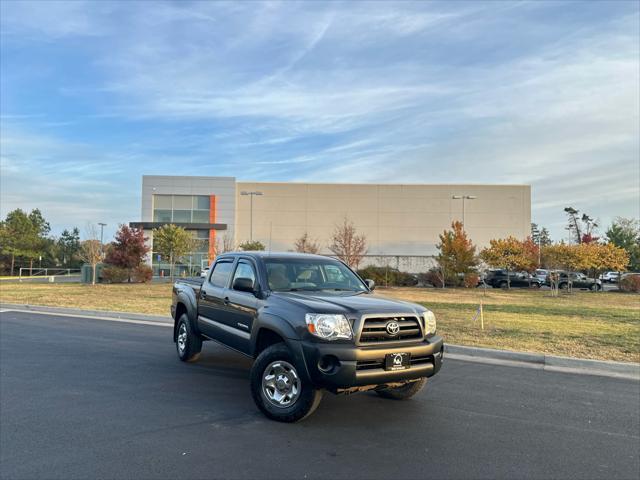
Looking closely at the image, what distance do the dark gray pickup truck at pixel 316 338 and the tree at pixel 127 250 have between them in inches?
1203

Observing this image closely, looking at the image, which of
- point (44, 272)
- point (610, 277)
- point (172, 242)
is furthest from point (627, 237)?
point (44, 272)

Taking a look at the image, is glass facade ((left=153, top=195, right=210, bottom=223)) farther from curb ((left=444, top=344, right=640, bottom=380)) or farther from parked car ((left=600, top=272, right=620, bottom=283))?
curb ((left=444, top=344, right=640, bottom=380))

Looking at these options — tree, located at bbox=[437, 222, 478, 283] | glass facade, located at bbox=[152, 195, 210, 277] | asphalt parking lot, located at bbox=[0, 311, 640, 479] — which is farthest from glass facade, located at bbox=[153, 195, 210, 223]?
asphalt parking lot, located at bbox=[0, 311, 640, 479]

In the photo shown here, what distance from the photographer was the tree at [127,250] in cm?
3391

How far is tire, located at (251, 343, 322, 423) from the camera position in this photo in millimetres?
4645

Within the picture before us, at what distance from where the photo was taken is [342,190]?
5303cm

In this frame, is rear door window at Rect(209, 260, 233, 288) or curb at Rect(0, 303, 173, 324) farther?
curb at Rect(0, 303, 173, 324)

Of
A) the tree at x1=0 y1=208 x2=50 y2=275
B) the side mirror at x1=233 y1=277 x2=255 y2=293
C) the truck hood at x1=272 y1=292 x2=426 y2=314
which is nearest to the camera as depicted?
the truck hood at x1=272 y1=292 x2=426 y2=314

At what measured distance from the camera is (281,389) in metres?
4.86

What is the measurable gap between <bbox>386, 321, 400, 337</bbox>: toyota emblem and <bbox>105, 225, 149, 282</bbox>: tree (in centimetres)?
3256

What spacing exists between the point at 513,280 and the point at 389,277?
33.2ft

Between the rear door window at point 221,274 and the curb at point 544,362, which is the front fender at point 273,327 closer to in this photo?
the rear door window at point 221,274

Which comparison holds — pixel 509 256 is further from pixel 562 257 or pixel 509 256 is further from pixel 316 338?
pixel 316 338

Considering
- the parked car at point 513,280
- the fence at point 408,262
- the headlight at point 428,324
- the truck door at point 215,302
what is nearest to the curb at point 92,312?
the truck door at point 215,302
